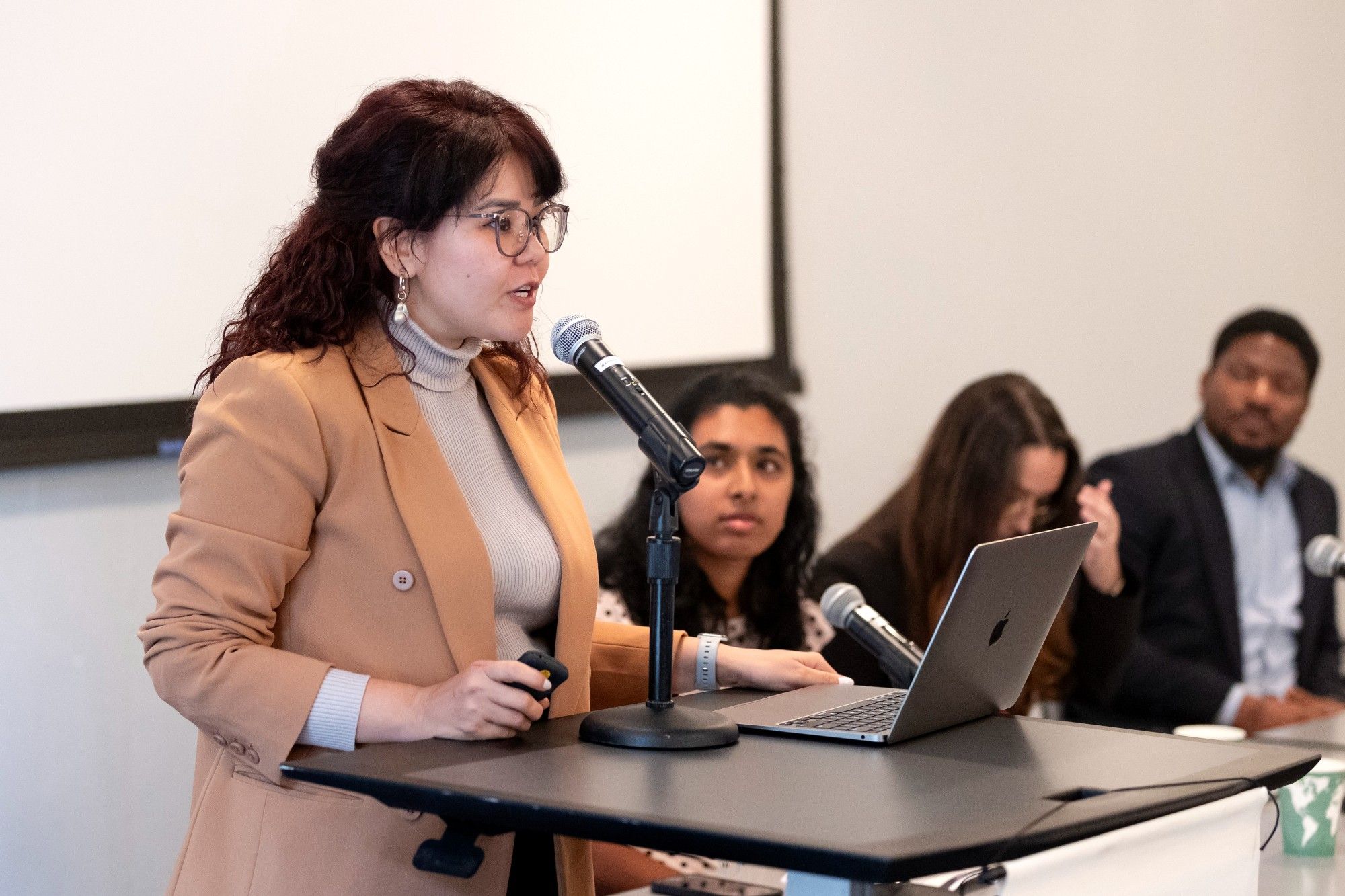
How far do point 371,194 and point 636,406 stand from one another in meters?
0.44

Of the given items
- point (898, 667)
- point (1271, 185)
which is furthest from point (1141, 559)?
point (898, 667)

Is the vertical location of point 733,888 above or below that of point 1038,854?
below

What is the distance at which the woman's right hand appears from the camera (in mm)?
1265

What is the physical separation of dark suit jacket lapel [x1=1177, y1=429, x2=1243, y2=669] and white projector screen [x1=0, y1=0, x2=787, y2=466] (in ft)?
4.87

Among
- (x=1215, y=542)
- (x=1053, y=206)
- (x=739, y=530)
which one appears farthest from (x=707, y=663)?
(x=1053, y=206)

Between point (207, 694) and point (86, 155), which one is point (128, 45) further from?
point (207, 694)

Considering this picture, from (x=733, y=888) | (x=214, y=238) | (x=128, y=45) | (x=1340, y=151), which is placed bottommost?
(x=733, y=888)

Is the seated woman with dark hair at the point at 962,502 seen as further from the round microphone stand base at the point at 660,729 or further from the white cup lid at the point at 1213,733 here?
A: the round microphone stand base at the point at 660,729

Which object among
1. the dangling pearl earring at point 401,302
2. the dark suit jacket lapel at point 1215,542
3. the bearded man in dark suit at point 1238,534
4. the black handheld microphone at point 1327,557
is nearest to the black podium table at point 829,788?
the dangling pearl earring at point 401,302

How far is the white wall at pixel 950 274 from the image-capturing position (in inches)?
91.4

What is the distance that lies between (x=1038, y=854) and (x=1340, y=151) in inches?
186

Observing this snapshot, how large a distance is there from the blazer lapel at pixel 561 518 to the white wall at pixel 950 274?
1.00 meters

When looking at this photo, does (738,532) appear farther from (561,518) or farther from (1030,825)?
(1030,825)

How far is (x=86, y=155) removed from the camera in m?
2.29
